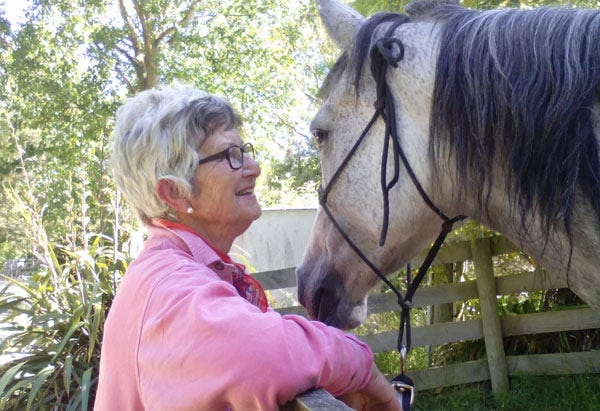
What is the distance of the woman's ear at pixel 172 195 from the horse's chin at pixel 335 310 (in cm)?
75

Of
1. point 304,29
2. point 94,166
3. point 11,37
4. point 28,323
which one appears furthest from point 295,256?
point 11,37

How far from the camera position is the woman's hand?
1306 mm

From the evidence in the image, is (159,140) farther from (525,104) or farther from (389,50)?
(525,104)

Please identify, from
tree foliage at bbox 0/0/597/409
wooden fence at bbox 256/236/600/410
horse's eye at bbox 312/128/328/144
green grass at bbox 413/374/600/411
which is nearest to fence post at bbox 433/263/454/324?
wooden fence at bbox 256/236/600/410

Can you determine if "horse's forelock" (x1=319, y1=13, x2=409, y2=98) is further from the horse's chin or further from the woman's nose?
the horse's chin

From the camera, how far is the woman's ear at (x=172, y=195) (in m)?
1.65

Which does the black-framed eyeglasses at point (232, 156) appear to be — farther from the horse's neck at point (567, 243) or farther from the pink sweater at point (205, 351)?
the horse's neck at point (567, 243)

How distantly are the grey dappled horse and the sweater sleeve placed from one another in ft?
2.50

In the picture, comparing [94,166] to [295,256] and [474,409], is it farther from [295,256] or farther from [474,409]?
[474,409]

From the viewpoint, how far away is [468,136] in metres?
1.76

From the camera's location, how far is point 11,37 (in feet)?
46.2

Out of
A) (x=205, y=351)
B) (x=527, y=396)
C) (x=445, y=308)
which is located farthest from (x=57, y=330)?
(x=205, y=351)

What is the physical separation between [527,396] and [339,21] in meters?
3.76

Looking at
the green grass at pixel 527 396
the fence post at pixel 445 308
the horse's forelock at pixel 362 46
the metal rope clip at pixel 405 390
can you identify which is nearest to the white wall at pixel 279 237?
the fence post at pixel 445 308
